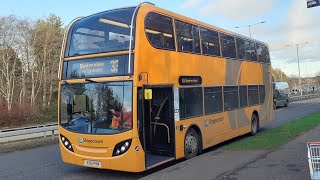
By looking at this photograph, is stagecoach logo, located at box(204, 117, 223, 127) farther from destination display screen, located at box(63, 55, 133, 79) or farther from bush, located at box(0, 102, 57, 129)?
bush, located at box(0, 102, 57, 129)

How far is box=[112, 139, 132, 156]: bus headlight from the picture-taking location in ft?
26.6

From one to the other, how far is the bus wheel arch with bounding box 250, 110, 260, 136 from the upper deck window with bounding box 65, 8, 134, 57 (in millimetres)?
8590

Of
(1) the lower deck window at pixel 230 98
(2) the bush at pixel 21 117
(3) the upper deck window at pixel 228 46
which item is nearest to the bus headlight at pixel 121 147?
(1) the lower deck window at pixel 230 98

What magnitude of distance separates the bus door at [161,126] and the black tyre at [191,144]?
69 centimetres

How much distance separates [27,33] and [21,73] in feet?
16.2

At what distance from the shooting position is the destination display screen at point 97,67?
846cm

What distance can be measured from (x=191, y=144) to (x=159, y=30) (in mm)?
3303

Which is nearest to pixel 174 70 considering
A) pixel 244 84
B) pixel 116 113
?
pixel 116 113

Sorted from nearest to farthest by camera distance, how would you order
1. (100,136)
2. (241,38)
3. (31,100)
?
1. (100,136)
2. (241,38)
3. (31,100)

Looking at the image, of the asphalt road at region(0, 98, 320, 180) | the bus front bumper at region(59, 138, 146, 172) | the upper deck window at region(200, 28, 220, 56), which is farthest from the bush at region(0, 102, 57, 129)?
the bus front bumper at region(59, 138, 146, 172)

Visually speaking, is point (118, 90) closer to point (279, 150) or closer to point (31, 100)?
point (279, 150)

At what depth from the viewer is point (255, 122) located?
15.9 meters

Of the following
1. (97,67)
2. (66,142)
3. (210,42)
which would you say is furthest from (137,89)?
(210,42)

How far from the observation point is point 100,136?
8.33 metres
